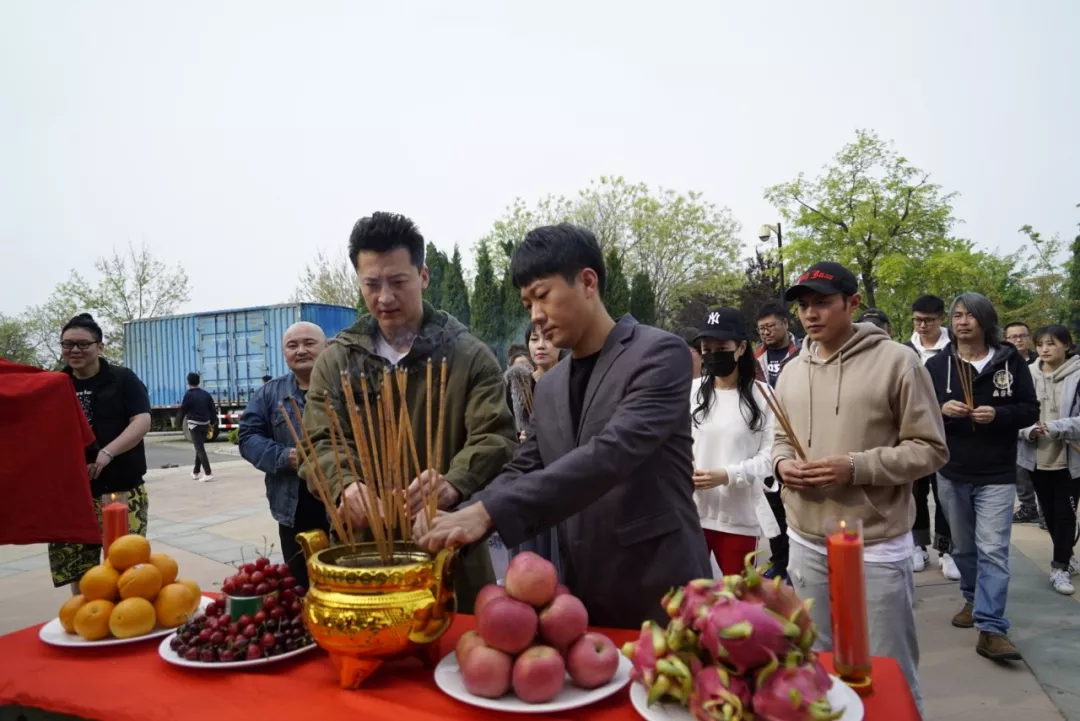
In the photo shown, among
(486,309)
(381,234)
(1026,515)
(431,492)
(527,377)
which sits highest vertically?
(486,309)

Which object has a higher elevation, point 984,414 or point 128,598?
point 984,414

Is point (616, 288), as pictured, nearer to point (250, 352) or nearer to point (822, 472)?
point (250, 352)

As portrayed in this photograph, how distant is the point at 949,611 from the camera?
4.12 m

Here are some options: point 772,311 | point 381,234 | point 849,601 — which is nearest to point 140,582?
point 381,234

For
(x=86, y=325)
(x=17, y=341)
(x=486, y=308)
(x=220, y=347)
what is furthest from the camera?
(x=17, y=341)

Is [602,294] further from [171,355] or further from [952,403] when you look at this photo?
[171,355]

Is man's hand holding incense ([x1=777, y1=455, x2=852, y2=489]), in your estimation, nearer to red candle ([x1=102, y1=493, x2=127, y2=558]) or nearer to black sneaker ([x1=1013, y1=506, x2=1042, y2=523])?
red candle ([x1=102, y1=493, x2=127, y2=558])

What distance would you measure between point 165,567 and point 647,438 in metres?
1.28

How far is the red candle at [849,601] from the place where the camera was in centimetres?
116

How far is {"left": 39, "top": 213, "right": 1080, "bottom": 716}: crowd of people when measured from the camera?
167 cm

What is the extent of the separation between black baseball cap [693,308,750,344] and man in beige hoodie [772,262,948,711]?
0.77m

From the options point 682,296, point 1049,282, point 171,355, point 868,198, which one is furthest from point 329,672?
point 1049,282

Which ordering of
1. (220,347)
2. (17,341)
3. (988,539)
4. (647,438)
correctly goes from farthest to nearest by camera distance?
(17,341)
(220,347)
(988,539)
(647,438)

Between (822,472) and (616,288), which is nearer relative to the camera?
(822,472)
